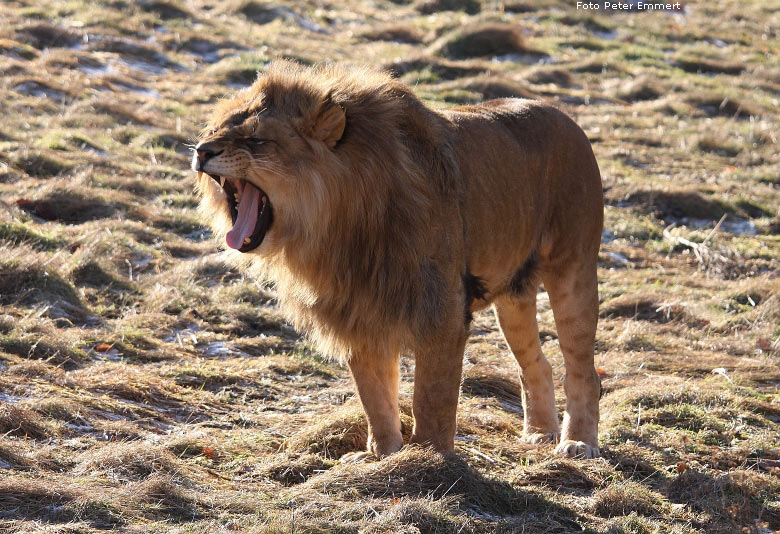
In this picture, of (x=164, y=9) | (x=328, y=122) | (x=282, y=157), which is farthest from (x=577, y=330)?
(x=164, y=9)

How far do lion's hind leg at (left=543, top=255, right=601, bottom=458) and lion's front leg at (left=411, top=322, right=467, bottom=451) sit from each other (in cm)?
120

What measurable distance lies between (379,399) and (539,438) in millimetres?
1259

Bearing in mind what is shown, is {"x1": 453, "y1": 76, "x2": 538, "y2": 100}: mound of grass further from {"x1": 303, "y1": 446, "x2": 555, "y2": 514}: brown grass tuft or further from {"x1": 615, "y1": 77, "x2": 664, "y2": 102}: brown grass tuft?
{"x1": 303, "y1": 446, "x2": 555, "y2": 514}: brown grass tuft

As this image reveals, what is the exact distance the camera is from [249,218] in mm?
4590

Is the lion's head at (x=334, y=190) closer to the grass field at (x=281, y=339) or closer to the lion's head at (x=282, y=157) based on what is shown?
the lion's head at (x=282, y=157)

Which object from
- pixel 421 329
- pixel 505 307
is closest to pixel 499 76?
pixel 505 307

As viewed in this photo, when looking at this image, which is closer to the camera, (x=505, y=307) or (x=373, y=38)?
(x=505, y=307)

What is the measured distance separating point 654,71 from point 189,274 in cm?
1257

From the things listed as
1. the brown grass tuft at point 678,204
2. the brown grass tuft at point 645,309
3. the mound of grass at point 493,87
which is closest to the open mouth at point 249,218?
the brown grass tuft at point 645,309

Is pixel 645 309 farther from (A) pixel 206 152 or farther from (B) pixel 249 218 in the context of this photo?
(A) pixel 206 152

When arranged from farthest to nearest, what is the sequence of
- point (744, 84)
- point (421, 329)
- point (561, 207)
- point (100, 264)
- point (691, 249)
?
point (744, 84)
point (691, 249)
point (100, 264)
point (561, 207)
point (421, 329)

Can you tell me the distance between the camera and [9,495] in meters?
3.96

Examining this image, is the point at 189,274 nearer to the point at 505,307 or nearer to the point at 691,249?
the point at 505,307

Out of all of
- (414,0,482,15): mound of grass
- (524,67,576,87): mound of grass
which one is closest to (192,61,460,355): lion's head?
(524,67,576,87): mound of grass
